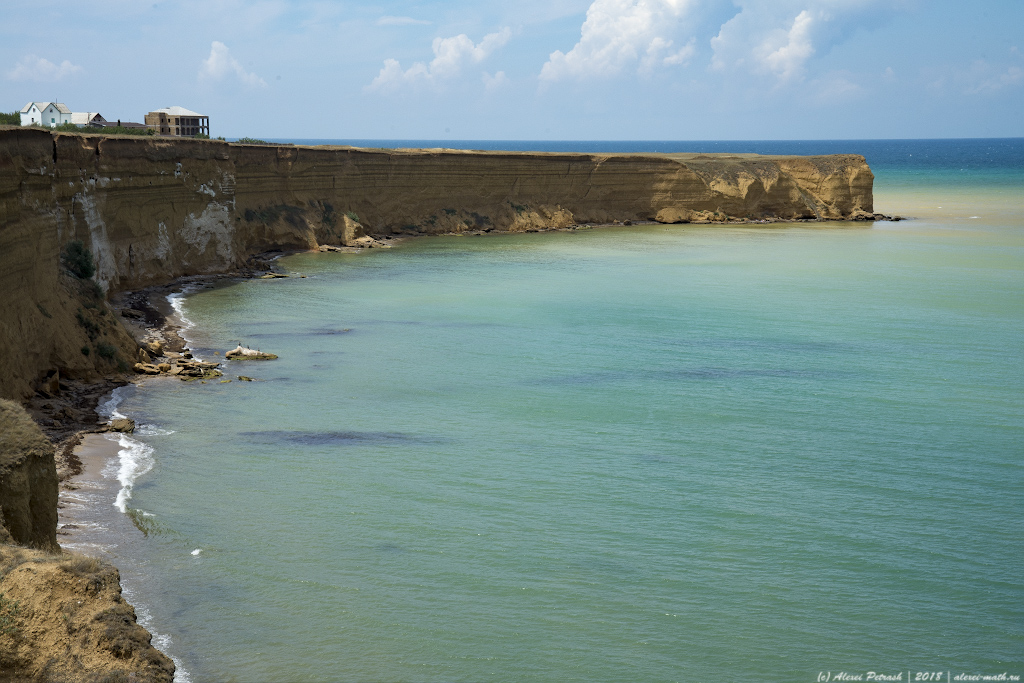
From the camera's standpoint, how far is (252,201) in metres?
45.6

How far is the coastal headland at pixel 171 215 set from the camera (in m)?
9.96

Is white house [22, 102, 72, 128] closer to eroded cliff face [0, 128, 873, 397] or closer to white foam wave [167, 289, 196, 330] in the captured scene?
eroded cliff face [0, 128, 873, 397]

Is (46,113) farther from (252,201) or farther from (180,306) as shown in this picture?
(180,306)

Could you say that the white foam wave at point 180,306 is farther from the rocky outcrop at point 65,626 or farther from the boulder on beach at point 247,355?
the rocky outcrop at point 65,626

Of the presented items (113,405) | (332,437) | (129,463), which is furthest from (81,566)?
(113,405)

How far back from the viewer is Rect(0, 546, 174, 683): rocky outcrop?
8180 millimetres

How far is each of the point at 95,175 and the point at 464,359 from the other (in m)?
14.5

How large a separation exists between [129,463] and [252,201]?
104ft

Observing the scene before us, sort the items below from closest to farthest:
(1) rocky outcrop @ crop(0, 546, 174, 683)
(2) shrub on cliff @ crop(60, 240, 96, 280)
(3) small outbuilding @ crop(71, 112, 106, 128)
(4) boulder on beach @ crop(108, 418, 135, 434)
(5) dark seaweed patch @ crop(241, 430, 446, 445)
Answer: (1) rocky outcrop @ crop(0, 546, 174, 683)
(5) dark seaweed patch @ crop(241, 430, 446, 445)
(4) boulder on beach @ crop(108, 418, 135, 434)
(2) shrub on cliff @ crop(60, 240, 96, 280)
(3) small outbuilding @ crop(71, 112, 106, 128)

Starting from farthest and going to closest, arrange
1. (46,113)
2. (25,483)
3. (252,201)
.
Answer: (46,113), (252,201), (25,483)

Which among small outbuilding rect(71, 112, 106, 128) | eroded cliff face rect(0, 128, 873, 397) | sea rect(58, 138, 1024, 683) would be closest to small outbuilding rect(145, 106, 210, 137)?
small outbuilding rect(71, 112, 106, 128)

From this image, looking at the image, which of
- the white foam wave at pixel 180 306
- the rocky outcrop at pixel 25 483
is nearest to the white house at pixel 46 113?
the white foam wave at pixel 180 306

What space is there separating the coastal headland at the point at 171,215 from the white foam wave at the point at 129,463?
0.89 m

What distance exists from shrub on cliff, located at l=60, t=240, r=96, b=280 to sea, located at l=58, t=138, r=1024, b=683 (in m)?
3.34
